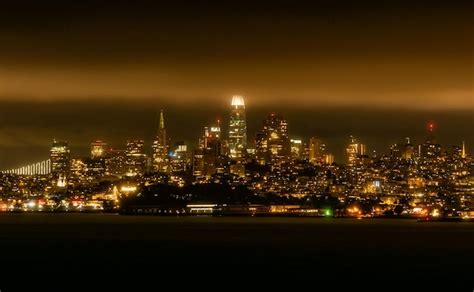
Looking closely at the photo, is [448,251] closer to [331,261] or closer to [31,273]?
[331,261]

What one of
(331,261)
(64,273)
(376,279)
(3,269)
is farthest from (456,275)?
(3,269)

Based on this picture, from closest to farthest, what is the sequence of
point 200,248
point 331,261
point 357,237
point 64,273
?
point 64,273
point 331,261
point 200,248
point 357,237

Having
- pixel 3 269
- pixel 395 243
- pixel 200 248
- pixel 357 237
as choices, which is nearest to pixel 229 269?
pixel 3 269

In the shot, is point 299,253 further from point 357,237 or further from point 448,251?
point 357,237

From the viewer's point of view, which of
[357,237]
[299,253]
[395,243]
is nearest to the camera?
[299,253]

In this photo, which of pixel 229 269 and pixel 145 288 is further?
pixel 229 269

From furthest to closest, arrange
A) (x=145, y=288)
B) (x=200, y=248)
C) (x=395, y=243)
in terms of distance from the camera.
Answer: (x=395, y=243), (x=200, y=248), (x=145, y=288)
